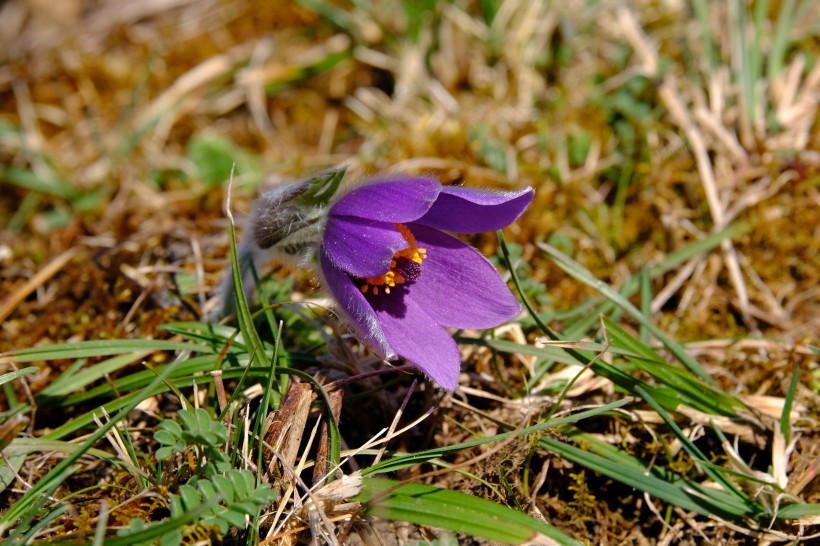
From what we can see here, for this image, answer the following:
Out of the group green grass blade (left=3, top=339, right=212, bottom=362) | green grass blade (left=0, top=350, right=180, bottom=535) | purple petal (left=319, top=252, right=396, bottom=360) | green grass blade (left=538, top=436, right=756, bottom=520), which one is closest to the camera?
green grass blade (left=0, top=350, right=180, bottom=535)

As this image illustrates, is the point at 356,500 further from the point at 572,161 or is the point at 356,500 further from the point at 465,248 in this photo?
the point at 572,161

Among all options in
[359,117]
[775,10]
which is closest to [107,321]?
[359,117]

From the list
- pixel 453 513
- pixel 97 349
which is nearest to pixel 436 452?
pixel 453 513

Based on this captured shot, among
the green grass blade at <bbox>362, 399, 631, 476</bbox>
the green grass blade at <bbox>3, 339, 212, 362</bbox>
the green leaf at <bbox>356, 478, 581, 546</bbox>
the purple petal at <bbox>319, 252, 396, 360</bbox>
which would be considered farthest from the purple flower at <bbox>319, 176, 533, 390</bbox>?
the green grass blade at <bbox>3, 339, 212, 362</bbox>

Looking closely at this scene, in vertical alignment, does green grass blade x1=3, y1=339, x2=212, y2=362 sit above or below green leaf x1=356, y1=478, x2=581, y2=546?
above

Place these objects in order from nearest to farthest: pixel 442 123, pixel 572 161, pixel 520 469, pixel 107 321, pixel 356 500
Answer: pixel 356 500
pixel 520 469
pixel 107 321
pixel 572 161
pixel 442 123

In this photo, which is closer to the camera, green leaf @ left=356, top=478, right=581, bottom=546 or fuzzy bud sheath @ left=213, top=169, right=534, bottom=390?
green leaf @ left=356, top=478, right=581, bottom=546

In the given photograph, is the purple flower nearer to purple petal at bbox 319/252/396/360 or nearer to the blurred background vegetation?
purple petal at bbox 319/252/396/360
